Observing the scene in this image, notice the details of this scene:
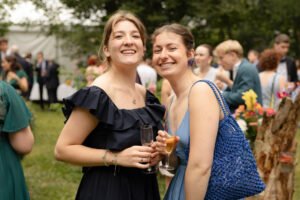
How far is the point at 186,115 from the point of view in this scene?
9.84ft

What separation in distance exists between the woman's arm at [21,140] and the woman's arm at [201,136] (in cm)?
115

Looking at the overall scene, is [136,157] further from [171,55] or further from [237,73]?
[237,73]

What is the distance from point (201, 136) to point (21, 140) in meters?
1.24

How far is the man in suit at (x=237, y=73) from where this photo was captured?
6.74m

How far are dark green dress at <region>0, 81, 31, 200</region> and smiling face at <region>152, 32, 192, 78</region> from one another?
0.92 m

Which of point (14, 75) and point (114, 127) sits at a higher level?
point (114, 127)

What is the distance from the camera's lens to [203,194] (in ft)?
9.36

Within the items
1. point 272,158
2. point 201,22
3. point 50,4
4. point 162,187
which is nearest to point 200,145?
point 272,158

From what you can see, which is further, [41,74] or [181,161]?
[41,74]

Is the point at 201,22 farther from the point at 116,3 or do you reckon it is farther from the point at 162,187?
the point at 162,187

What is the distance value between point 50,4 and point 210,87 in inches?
675

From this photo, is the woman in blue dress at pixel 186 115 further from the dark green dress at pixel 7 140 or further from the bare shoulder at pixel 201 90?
the dark green dress at pixel 7 140

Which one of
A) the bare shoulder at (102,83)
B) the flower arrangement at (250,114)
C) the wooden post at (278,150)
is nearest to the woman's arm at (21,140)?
the bare shoulder at (102,83)

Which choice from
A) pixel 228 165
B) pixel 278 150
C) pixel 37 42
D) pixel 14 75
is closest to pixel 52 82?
pixel 37 42
